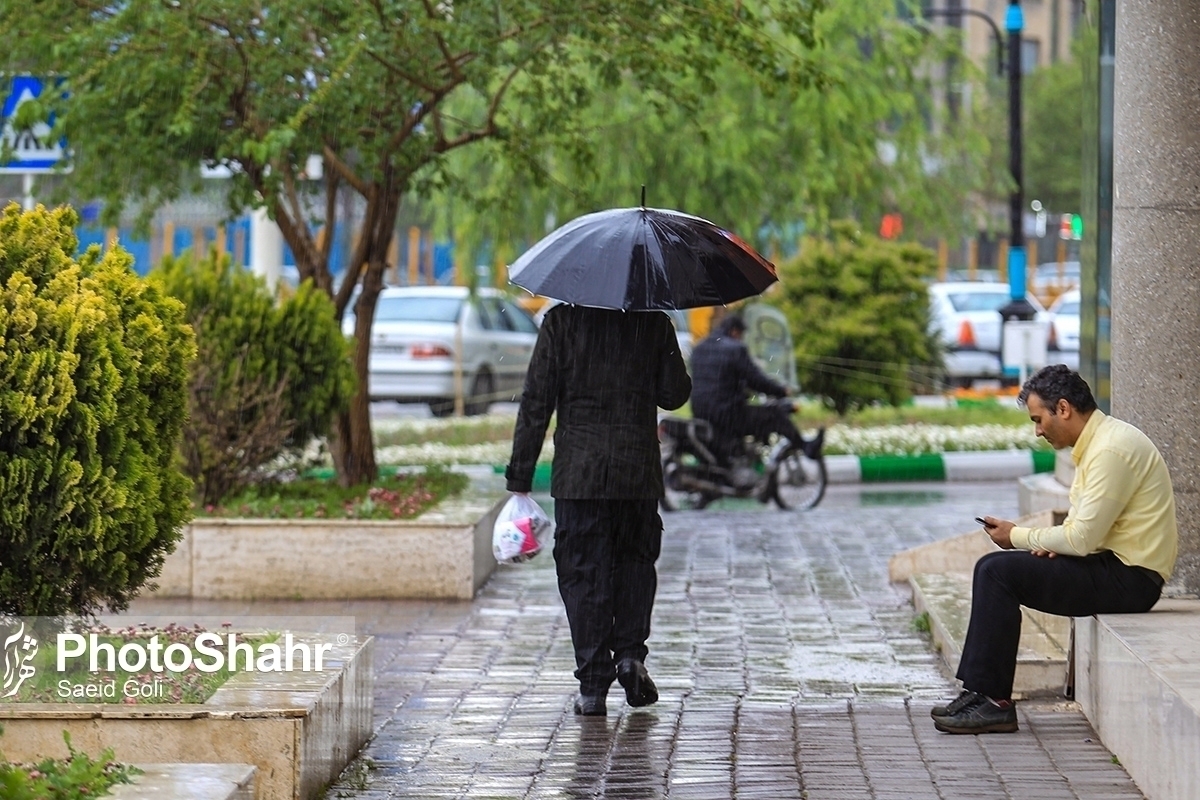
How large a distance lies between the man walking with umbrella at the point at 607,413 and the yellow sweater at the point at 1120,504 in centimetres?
151

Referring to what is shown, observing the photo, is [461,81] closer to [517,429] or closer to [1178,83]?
[517,429]

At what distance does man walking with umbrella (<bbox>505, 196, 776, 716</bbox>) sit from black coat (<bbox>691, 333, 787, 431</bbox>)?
21.8 ft

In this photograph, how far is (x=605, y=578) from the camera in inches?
283

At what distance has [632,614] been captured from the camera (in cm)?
725

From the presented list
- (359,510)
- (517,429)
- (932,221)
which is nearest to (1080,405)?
(517,429)

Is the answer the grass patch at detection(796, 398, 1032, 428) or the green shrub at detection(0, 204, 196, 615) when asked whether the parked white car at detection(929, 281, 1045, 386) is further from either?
the green shrub at detection(0, 204, 196, 615)

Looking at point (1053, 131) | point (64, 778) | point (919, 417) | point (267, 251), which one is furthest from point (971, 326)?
point (1053, 131)

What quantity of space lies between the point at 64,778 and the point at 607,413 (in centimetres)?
304

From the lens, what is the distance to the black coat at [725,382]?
45.9ft

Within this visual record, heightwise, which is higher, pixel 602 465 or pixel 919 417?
pixel 602 465

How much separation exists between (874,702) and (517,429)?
1752 mm

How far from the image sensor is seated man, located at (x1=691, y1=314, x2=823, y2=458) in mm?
13992

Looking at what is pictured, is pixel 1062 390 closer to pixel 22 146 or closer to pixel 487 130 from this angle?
pixel 487 130

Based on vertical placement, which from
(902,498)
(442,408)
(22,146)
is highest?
(22,146)
